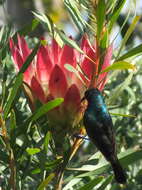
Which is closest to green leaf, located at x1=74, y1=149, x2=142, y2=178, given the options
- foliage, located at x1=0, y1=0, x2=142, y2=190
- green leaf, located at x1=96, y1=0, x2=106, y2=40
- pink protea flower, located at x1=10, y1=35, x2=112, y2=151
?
foliage, located at x1=0, y1=0, x2=142, y2=190

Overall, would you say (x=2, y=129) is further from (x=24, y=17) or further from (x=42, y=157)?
(x=24, y=17)

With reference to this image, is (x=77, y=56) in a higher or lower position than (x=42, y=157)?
higher

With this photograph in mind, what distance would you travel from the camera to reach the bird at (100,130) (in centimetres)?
93

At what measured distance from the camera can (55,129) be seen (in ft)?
3.11

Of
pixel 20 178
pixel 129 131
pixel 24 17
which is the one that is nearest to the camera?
pixel 20 178

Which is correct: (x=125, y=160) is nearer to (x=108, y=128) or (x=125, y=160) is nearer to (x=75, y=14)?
(x=108, y=128)

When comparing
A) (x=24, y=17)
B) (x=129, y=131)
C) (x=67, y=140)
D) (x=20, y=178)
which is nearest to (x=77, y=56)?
(x=67, y=140)

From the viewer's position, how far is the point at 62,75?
91 centimetres

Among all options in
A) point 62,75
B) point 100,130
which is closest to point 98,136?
point 100,130

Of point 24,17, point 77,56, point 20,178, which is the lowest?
point 24,17

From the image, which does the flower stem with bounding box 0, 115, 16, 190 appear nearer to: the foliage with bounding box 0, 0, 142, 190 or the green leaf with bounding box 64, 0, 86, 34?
the foliage with bounding box 0, 0, 142, 190

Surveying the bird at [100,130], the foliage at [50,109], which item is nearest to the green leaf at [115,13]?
the foliage at [50,109]

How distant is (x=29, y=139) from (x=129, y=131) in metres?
0.78

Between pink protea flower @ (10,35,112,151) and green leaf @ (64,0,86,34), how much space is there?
0.02 m
